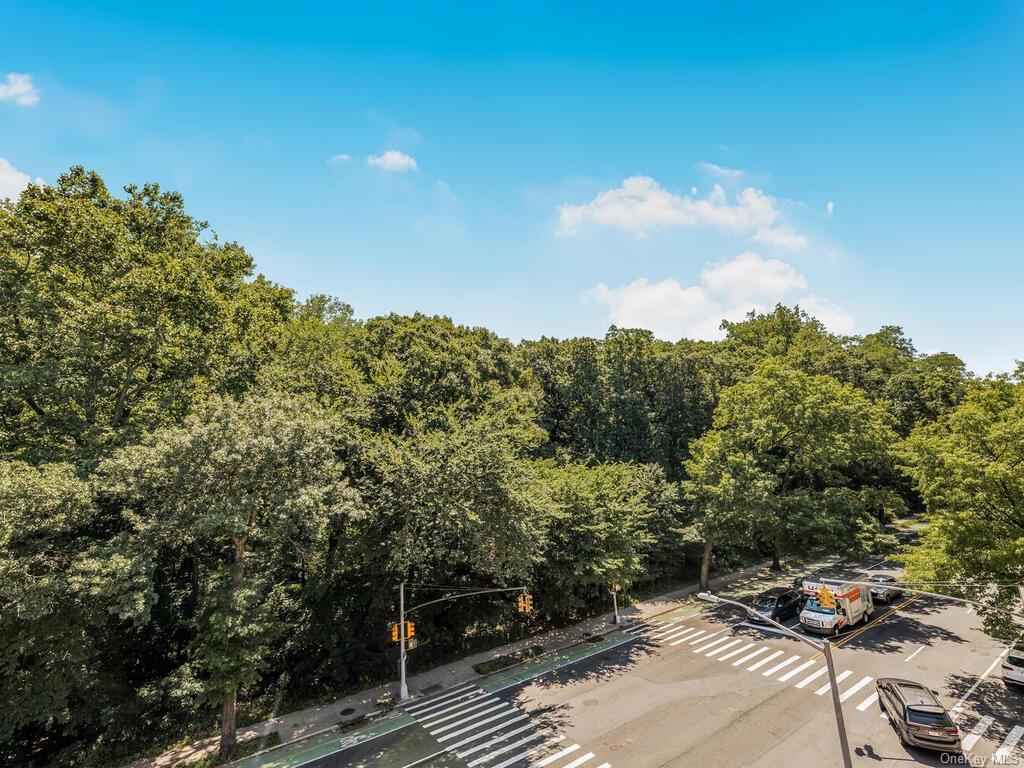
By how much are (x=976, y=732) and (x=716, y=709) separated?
850 centimetres

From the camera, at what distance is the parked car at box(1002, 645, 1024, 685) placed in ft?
61.5

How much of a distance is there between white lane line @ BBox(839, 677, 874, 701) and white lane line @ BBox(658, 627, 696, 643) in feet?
27.0

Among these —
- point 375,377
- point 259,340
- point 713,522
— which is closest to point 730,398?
point 713,522

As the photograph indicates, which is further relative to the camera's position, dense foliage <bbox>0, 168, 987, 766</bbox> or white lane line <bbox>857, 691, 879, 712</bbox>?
white lane line <bbox>857, 691, 879, 712</bbox>

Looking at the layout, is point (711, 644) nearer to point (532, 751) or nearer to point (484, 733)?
point (532, 751)

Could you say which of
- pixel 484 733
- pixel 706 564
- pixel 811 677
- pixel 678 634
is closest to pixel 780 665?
pixel 811 677

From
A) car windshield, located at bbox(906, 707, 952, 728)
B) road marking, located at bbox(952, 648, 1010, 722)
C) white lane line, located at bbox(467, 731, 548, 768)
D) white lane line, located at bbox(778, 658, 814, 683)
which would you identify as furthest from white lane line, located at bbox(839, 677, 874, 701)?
white lane line, located at bbox(467, 731, 548, 768)

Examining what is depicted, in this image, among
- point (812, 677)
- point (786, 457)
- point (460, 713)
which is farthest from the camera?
point (786, 457)

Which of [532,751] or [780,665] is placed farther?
[780,665]

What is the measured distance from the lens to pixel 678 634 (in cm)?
2688

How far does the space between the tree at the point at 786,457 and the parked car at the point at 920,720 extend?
13650mm

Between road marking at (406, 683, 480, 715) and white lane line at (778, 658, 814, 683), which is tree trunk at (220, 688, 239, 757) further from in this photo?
white lane line at (778, 658, 814, 683)

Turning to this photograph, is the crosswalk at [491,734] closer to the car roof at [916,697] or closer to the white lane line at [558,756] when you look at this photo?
the white lane line at [558,756]

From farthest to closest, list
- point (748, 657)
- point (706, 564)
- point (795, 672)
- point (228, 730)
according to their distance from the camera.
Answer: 1. point (706, 564)
2. point (748, 657)
3. point (795, 672)
4. point (228, 730)
